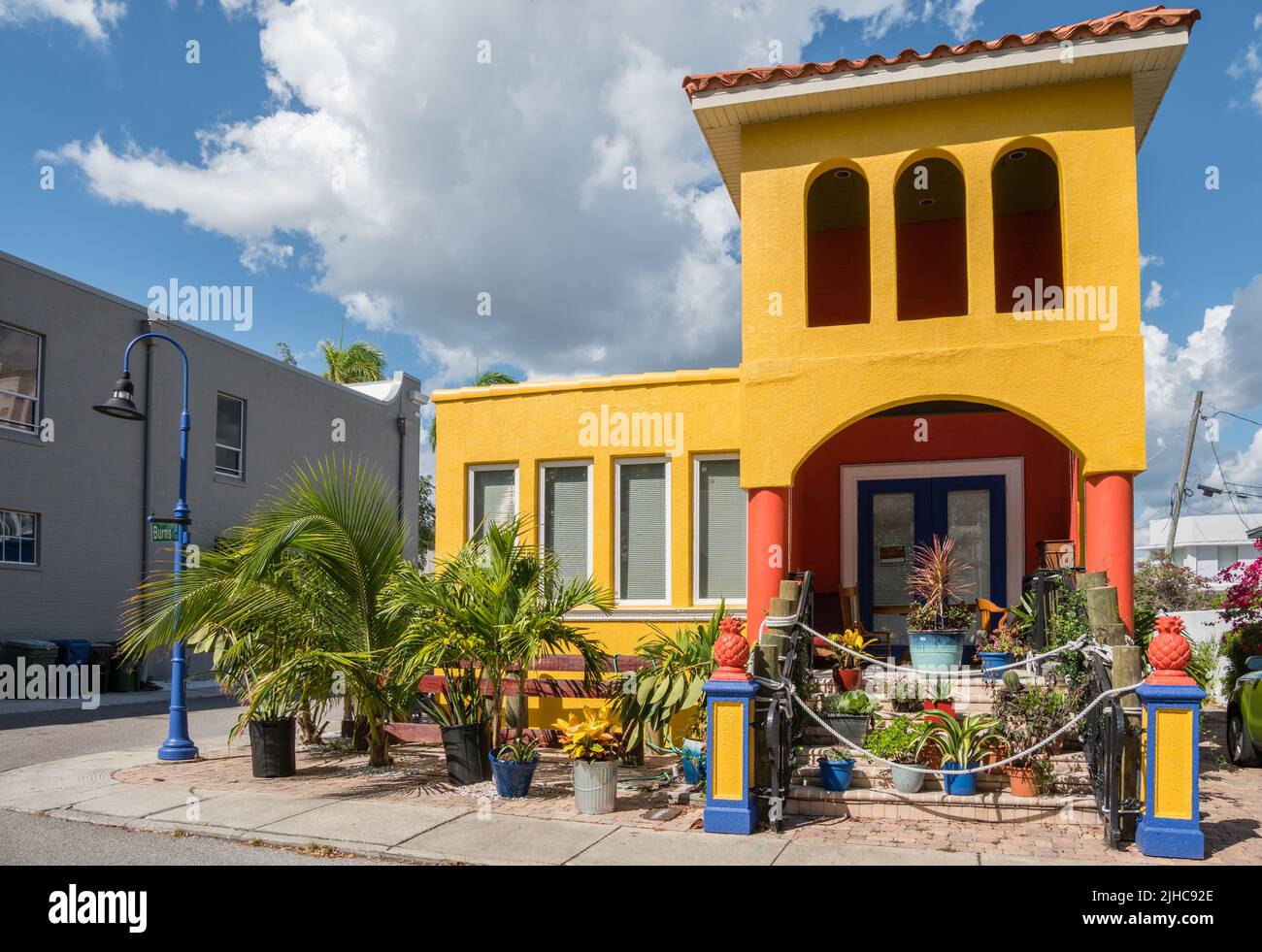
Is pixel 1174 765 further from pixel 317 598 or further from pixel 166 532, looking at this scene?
pixel 166 532

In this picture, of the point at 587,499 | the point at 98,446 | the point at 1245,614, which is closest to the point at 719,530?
the point at 587,499

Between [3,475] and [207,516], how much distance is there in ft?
16.0

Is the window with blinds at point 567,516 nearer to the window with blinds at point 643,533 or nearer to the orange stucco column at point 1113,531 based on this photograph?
the window with blinds at point 643,533

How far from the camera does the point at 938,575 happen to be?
10.6 metres

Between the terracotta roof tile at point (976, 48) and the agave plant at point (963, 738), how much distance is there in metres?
6.16

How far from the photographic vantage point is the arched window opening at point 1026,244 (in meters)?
11.7

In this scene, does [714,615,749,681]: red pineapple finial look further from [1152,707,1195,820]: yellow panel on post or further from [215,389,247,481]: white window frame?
[215,389,247,481]: white window frame

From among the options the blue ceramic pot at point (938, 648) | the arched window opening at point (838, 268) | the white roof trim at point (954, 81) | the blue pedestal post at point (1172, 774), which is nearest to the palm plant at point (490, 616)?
the blue ceramic pot at point (938, 648)

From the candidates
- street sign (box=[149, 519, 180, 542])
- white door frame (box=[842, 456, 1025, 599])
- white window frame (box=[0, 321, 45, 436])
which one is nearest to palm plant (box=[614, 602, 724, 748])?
white door frame (box=[842, 456, 1025, 599])

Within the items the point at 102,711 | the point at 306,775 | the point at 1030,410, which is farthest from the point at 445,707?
the point at 102,711

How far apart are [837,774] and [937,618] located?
3389mm

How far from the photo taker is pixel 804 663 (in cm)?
897

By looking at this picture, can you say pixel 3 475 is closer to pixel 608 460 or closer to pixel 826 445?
pixel 608 460

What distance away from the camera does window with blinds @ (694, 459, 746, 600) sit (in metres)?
11.2
